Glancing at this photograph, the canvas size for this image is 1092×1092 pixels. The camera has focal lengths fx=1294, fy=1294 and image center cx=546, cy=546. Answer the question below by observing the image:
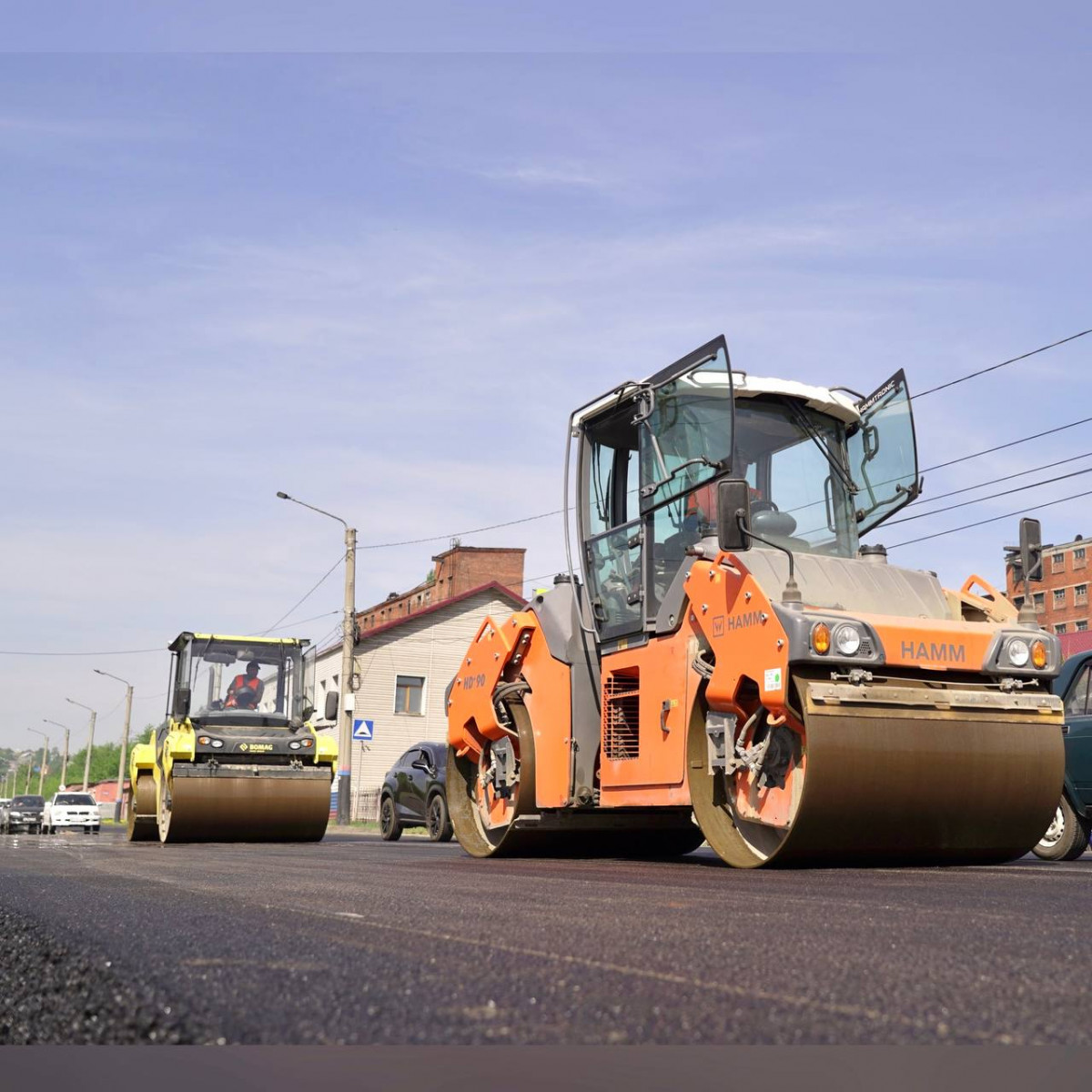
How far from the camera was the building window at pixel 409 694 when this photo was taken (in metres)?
48.3

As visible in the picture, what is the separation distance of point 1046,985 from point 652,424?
21.2 feet

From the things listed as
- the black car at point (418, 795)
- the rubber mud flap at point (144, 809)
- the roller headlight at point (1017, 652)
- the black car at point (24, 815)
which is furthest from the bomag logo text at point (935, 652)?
the black car at point (24, 815)

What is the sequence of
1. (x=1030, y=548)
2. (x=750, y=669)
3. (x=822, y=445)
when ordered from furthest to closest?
(x=822, y=445) → (x=1030, y=548) → (x=750, y=669)

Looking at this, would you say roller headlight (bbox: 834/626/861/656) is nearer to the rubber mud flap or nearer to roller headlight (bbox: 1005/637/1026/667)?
roller headlight (bbox: 1005/637/1026/667)

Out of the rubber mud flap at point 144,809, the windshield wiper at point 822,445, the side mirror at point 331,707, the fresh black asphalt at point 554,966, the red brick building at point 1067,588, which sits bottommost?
the fresh black asphalt at point 554,966

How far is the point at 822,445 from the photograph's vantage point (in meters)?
9.19

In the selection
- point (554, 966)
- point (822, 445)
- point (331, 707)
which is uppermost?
point (822, 445)

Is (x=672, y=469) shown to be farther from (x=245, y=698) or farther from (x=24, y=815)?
(x=24, y=815)

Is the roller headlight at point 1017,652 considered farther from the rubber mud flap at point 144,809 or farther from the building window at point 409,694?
the building window at point 409,694

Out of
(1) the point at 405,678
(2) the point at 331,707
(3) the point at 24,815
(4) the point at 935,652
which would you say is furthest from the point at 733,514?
(1) the point at 405,678

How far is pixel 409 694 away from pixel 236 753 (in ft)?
104

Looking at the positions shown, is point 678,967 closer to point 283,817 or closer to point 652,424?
point 652,424

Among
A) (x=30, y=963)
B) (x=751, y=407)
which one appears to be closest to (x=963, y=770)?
(x=751, y=407)

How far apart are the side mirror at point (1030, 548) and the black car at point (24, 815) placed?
133 feet
